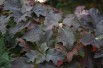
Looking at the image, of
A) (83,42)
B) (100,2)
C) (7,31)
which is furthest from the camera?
(100,2)

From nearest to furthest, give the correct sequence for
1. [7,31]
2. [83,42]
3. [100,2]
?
[83,42] → [7,31] → [100,2]

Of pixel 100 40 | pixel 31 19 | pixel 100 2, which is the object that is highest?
pixel 31 19

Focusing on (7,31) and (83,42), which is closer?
(83,42)

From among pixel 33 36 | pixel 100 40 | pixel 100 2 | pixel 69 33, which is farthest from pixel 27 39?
pixel 100 2

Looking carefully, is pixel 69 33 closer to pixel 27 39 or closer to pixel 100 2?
pixel 27 39

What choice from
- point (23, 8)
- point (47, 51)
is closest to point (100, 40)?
point (47, 51)

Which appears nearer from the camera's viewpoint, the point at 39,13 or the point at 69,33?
the point at 69,33

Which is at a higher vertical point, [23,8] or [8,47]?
A: [23,8]

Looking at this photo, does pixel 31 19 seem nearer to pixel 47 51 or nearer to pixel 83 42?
pixel 47 51

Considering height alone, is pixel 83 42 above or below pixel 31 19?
below
